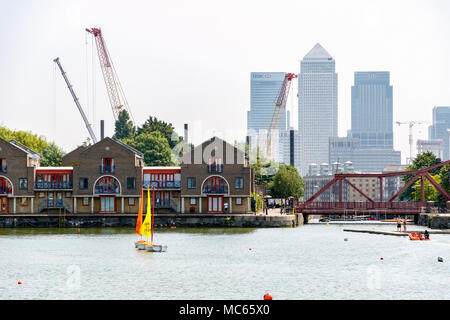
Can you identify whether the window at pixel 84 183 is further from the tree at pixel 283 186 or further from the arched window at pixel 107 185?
the tree at pixel 283 186

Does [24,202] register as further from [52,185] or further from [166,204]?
[166,204]

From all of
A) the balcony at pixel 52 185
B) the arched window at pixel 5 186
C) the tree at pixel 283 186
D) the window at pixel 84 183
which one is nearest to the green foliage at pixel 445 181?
the tree at pixel 283 186

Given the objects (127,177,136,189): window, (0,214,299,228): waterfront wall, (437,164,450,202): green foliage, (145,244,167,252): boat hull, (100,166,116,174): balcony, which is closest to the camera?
(145,244,167,252): boat hull

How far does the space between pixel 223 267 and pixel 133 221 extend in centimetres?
4963

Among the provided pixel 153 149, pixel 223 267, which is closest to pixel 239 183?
pixel 223 267

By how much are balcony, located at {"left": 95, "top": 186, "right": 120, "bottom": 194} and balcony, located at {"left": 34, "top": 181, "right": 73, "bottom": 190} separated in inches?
169

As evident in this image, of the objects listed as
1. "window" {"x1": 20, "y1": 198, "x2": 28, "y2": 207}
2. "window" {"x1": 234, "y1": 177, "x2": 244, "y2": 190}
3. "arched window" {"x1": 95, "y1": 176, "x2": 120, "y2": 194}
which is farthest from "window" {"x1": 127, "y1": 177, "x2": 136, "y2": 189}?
"window" {"x1": 20, "y1": 198, "x2": 28, "y2": 207}

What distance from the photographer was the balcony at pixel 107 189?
401ft

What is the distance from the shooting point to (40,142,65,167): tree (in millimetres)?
155250

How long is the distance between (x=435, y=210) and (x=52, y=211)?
61.1 metres

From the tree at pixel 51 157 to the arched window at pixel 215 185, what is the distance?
44.0m

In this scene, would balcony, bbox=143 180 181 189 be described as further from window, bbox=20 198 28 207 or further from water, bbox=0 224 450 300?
water, bbox=0 224 450 300

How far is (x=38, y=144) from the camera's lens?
17062 centimetres
